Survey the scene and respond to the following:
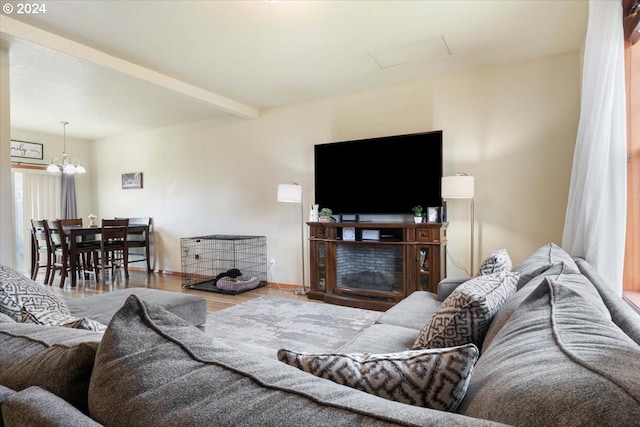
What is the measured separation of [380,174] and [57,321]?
10.1ft

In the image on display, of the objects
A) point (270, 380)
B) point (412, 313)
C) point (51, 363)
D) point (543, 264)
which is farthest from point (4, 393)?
point (543, 264)

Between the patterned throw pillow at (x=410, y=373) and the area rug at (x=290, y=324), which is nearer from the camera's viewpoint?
the patterned throw pillow at (x=410, y=373)

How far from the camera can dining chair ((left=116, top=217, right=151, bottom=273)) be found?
5.49 metres

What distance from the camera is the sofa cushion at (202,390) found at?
465 millimetres

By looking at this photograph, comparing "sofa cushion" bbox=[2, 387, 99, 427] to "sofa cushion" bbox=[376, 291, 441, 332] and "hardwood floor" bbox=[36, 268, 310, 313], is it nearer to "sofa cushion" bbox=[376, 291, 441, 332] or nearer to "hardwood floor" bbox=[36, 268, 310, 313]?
"sofa cushion" bbox=[376, 291, 441, 332]

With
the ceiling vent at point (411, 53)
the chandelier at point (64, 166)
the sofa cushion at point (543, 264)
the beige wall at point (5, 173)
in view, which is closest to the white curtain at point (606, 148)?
the sofa cushion at point (543, 264)

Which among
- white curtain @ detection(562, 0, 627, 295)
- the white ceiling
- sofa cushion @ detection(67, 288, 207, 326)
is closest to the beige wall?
the white ceiling

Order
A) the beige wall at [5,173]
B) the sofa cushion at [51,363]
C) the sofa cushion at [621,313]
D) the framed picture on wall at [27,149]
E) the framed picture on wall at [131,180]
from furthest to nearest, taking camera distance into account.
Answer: the framed picture on wall at [131,180], the framed picture on wall at [27,149], the beige wall at [5,173], the sofa cushion at [621,313], the sofa cushion at [51,363]

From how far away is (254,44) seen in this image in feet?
9.36

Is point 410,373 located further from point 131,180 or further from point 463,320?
point 131,180

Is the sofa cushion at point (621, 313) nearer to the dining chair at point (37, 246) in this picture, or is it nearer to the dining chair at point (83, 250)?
the dining chair at point (83, 250)

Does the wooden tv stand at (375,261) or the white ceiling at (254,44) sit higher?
the white ceiling at (254,44)

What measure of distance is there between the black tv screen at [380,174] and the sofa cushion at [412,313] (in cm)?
137

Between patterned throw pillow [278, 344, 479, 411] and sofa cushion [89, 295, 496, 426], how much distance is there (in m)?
0.10
